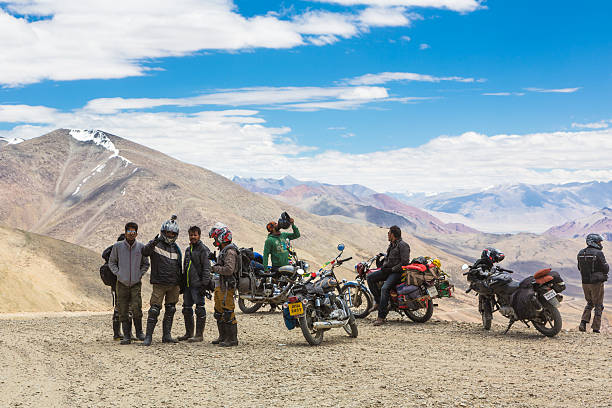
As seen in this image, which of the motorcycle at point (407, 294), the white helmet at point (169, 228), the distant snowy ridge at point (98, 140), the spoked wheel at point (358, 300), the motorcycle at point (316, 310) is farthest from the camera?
the distant snowy ridge at point (98, 140)

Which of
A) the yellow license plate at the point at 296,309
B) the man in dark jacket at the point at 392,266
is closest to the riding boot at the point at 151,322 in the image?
the yellow license plate at the point at 296,309

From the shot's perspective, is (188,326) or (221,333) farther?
(188,326)

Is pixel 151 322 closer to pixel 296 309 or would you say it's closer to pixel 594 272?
pixel 296 309

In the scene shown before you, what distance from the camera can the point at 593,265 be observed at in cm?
1295

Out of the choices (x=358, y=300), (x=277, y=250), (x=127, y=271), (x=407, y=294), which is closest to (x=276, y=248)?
(x=277, y=250)

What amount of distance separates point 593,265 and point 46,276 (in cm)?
3778

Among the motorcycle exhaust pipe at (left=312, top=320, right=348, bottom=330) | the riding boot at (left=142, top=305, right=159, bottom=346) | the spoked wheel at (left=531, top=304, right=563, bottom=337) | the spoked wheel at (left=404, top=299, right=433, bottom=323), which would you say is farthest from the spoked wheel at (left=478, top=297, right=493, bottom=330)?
the riding boot at (left=142, top=305, right=159, bottom=346)

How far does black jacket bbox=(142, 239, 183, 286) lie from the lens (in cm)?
1073

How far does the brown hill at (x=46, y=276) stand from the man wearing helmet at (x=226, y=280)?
2629 cm

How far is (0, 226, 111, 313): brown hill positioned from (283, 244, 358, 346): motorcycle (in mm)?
27128

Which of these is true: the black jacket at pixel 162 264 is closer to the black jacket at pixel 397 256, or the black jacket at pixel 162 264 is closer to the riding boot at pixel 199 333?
the riding boot at pixel 199 333

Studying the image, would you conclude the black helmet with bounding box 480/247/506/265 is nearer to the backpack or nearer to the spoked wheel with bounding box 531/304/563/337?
the spoked wheel with bounding box 531/304/563/337

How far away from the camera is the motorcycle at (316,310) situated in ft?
34.6

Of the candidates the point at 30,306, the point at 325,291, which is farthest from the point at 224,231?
the point at 30,306
